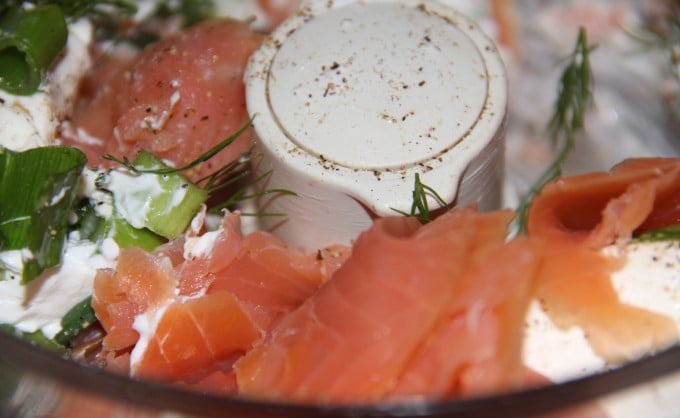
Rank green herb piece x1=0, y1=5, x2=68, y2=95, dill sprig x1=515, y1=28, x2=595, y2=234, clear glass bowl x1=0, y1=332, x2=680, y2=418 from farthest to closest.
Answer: dill sprig x1=515, y1=28, x2=595, y2=234 < green herb piece x1=0, y1=5, x2=68, y2=95 < clear glass bowl x1=0, y1=332, x2=680, y2=418

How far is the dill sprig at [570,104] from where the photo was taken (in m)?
1.48

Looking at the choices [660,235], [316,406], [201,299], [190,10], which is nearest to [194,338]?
[201,299]

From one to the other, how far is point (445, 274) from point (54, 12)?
0.72m

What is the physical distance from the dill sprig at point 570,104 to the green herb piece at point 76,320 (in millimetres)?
718

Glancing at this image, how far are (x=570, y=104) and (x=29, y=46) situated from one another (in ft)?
3.00

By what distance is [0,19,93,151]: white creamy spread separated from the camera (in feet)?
3.74

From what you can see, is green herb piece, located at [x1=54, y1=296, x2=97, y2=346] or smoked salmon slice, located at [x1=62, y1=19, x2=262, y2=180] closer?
green herb piece, located at [x1=54, y1=296, x2=97, y2=346]

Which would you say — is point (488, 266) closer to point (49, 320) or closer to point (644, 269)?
point (644, 269)

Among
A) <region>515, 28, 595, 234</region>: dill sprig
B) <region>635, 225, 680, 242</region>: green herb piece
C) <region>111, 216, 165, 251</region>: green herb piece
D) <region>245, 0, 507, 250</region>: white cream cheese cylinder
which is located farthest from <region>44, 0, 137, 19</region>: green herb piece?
<region>635, 225, 680, 242</region>: green herb piece

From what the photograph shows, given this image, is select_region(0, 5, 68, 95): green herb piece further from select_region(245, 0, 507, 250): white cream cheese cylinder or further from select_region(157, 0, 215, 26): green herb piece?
select_region(157, 0, 215, 26): green herb piece

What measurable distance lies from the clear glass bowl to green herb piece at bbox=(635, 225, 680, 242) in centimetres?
22

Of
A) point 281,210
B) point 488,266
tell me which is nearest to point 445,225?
point 488,266

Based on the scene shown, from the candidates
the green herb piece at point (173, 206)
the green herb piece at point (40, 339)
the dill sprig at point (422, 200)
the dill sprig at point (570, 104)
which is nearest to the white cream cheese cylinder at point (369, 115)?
the dill sprig at point (422, 200)

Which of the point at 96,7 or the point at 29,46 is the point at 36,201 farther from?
the point at 96,7
